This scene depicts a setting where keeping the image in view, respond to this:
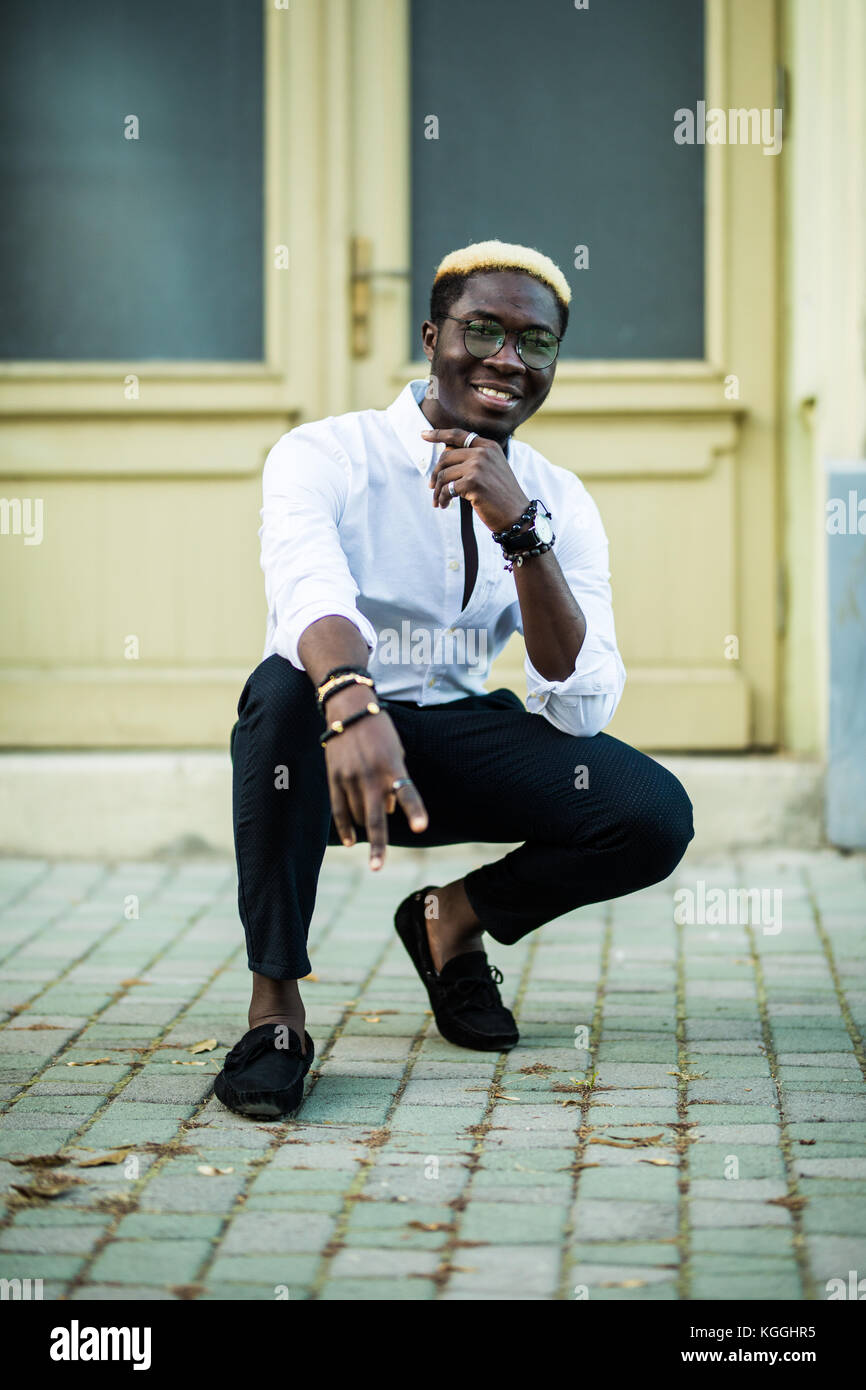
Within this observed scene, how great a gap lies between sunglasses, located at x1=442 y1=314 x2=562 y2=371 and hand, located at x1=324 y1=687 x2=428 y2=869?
33.7 inches

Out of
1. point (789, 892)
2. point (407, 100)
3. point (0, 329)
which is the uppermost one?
point (407, 100)

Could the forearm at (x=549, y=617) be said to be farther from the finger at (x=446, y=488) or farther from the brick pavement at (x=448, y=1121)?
the brick pavement at (x=448, y=1121)

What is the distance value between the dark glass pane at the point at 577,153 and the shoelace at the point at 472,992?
8.79 ft

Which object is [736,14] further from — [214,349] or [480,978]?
[480,978]

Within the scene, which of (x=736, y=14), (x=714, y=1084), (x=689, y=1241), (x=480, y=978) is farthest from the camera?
(x=736, y=14)

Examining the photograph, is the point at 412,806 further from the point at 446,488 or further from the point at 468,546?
the point at 468,546

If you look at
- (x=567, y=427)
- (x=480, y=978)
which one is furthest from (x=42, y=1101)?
(x=567, y=427)

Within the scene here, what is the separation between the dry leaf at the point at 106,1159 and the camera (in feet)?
8.59

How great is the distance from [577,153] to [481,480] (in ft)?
9.07

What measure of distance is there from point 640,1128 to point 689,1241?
49 centimetres

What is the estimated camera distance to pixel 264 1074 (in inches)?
112

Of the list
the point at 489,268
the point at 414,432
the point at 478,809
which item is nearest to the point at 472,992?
the point at 478,809

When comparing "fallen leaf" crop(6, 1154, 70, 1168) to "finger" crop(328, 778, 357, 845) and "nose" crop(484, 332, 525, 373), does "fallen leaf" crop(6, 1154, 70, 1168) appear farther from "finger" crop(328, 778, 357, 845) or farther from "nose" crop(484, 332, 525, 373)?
"nose" crop(484, 332, 525, 373)

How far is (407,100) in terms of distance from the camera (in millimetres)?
5277
